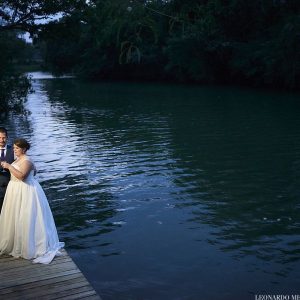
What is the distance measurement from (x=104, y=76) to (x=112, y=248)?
80550 millimetres

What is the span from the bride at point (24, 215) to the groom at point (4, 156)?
55 cm

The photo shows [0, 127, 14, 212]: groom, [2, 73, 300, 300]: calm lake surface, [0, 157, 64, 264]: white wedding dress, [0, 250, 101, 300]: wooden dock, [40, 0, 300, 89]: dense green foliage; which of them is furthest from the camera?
[40, 0, 300, 89]: dense green foliage

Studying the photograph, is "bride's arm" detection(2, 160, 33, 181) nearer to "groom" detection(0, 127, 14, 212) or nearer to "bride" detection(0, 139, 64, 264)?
"bride" detection(0, 139, 64, 264)

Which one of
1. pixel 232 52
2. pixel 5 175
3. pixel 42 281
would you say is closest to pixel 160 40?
pixel 232 52

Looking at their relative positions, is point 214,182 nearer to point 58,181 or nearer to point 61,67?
point 58,181

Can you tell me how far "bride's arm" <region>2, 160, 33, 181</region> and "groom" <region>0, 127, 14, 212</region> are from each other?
605 mm

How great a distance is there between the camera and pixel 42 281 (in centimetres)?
729

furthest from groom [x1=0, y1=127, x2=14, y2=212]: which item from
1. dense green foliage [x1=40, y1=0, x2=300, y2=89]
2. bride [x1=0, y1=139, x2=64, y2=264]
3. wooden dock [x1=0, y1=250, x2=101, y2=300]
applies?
dense green foliage [x1=40, y1=0, x2=300, y2=89]

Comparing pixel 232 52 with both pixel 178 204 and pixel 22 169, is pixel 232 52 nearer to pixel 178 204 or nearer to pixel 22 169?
pixel 178 204

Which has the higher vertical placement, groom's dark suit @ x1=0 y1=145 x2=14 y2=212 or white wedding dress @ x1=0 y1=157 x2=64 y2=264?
groom's dark suit @ x1=0 y1=145 x2=14 y2=212

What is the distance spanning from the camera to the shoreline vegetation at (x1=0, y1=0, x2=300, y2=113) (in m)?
7.46

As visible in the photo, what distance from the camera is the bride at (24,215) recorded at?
26.2 ft

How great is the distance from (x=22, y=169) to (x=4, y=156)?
2.67 ft

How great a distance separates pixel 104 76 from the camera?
291 ft
